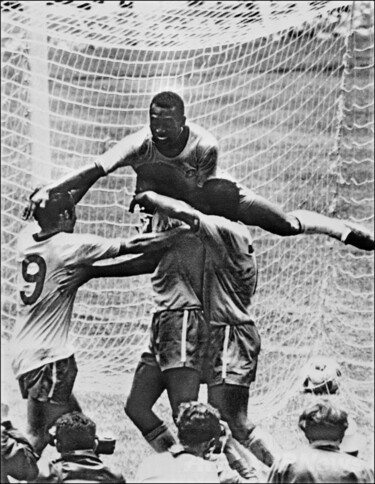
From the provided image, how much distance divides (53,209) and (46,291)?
1.03ft

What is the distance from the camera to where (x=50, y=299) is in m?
5.66

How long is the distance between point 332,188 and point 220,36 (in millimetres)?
739

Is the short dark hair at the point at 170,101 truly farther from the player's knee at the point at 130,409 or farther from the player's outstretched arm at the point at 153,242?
the player's knee at the point at 130,409

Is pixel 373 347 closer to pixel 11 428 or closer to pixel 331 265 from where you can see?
pixel 331 265

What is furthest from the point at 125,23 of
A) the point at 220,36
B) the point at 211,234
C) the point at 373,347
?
the point at 373,347

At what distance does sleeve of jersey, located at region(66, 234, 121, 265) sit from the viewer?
18.4 ft

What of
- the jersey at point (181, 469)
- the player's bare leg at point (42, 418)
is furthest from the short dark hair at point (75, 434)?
the jersey at point (181, 469)

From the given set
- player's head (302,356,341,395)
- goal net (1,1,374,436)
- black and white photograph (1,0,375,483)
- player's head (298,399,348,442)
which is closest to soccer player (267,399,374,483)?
player's head (298,399,348,442)

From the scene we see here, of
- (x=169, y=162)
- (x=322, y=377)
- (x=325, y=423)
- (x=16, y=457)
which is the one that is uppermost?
(x=169, y=162)

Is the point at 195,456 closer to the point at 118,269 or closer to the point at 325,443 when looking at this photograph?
the point at 325,443

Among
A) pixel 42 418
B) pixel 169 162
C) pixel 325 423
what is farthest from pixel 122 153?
pixel 325 423

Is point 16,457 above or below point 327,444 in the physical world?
below

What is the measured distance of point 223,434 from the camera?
5562 millimetres

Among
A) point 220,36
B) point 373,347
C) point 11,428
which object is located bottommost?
point 11,428
